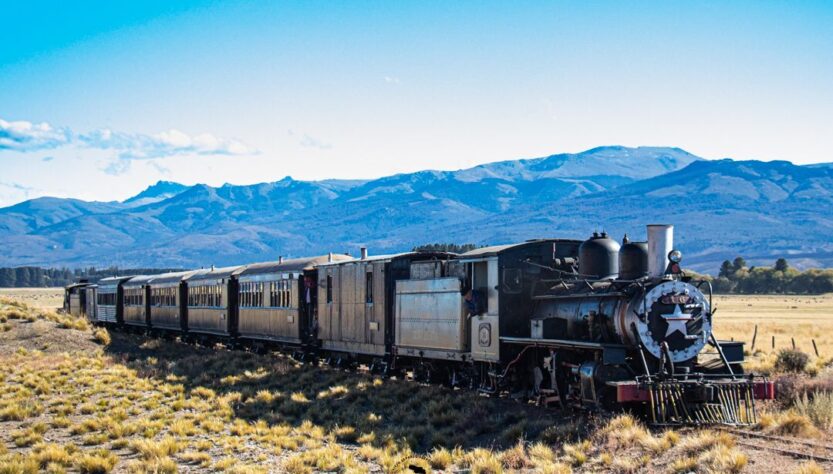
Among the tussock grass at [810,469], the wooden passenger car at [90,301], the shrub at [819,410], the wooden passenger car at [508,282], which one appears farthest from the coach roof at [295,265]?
the wooden passenger car at [90,301]

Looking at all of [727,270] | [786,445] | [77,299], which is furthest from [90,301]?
Answer: [727,270]

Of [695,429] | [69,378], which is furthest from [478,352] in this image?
[69,378]

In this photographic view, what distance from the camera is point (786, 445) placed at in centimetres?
1323

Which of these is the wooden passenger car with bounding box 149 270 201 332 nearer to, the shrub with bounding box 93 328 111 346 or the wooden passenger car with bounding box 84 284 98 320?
the shrub with bounding box 93 328 111 346

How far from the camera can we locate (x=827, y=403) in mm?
15539

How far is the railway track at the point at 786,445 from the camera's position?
12.3 m

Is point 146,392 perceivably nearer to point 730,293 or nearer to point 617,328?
point 617,328

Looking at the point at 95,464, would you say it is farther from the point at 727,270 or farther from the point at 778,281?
the point at 727,270

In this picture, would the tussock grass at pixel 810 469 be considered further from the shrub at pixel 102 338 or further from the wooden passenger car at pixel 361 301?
the shrub at pixel 102 338

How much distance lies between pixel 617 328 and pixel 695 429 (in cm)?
218

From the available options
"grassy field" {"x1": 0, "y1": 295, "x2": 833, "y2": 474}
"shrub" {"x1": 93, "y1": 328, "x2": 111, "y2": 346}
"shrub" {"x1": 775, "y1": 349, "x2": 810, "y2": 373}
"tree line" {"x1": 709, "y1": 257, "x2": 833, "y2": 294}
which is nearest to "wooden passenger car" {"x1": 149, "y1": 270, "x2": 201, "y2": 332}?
"shrub" {"x1": 93, "y1": 328, "x2": 111, "y2": 346}

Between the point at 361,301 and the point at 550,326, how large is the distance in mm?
9279

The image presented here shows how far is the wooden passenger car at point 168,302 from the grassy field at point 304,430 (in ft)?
46.1

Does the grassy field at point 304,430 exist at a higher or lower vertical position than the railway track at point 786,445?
lower
